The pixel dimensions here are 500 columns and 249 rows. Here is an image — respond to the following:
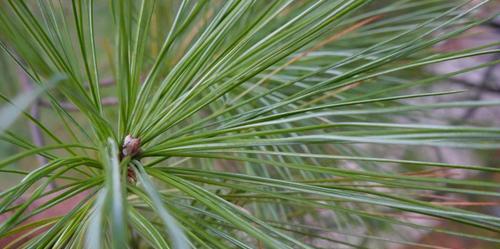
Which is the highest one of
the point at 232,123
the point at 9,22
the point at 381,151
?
the point at 9,22

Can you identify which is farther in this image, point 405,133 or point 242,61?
point 242,61

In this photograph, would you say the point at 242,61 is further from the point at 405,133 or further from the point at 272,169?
the point at 272,169

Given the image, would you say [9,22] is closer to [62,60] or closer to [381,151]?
[62,60]

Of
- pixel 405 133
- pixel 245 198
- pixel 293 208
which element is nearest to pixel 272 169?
pixel 293 208

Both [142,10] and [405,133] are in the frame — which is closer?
[405,133]

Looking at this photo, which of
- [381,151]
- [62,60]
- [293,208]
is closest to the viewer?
[62,60]

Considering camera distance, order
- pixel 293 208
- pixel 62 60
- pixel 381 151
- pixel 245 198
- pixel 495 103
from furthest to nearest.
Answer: pixel 381 151 → pixel 293 208 → pixel 245 198 → pixel 62 60 → pixel 495 103

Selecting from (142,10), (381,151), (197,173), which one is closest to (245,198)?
(197,173)

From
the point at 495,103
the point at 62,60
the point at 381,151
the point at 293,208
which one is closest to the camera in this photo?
the point at 495,103

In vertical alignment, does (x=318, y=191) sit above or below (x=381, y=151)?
above
